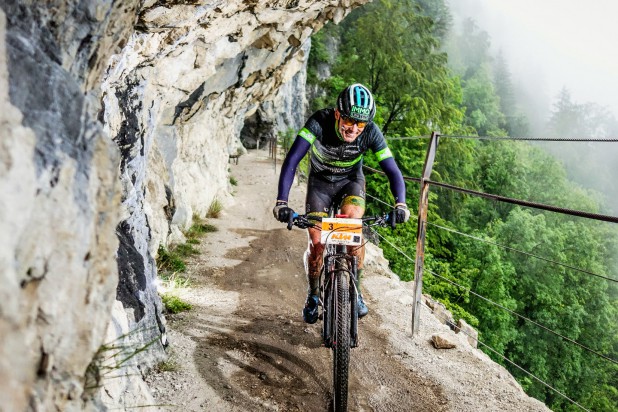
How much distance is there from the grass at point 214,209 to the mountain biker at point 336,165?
7456mm

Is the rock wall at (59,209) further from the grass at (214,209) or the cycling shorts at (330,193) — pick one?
the grass at (214,209)

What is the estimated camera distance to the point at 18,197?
1.30 m

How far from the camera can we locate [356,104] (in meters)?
3.61

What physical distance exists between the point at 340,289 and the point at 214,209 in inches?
332

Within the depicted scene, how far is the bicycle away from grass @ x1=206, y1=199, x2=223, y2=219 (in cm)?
790

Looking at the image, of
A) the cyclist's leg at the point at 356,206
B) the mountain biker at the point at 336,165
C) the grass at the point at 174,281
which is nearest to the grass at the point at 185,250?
the grass at the point at 174,281

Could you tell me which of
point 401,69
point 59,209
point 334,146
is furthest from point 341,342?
point 401,69

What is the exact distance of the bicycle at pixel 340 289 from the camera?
3115 mm

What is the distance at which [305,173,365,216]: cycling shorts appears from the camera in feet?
13.0

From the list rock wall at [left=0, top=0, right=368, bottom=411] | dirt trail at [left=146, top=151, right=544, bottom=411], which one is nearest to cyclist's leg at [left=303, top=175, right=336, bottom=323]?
dirt trail at [left=146, top=151, right=544, bottom=411]

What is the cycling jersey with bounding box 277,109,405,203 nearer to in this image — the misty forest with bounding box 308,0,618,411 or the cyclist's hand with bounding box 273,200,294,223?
the cyclist's hand with bounding box 273,200,294,223

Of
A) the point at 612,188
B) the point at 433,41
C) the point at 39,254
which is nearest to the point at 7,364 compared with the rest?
the point at 39,254

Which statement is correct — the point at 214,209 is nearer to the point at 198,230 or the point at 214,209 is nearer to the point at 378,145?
the point at 198,230

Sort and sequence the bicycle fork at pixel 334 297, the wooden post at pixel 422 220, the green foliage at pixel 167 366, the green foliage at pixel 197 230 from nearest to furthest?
1. the bicycle fork at pixel 334 297
2. the green foliage at pixel 167 366
3. the wooden post at pixel 422 220
4. the green foliage at pixel 197 230
